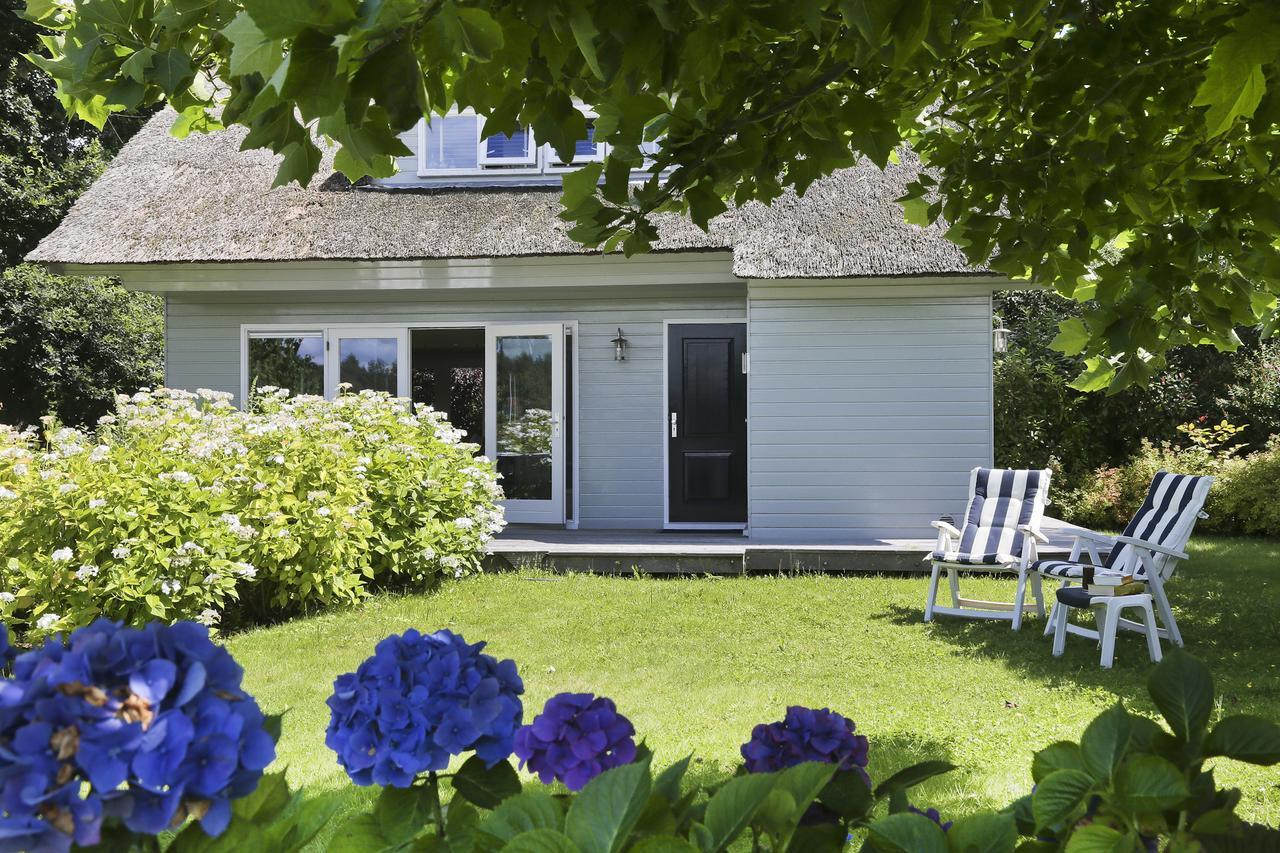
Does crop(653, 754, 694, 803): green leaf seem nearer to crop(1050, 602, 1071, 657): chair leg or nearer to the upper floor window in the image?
crop(1050, 602, 1071, 657): chair leg

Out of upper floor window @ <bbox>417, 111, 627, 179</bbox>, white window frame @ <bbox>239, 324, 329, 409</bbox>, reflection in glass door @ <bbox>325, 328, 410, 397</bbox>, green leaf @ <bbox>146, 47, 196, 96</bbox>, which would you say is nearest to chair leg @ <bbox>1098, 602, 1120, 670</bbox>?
green leaf @ <bbox>146, 47, 196, 96</bbox>

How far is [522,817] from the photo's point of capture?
884 millimetres

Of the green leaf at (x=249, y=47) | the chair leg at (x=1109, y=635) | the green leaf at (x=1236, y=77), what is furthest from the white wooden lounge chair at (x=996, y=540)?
the green leaf at (x=249, y=47)

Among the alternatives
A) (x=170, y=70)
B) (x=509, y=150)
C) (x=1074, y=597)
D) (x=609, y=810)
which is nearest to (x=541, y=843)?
(x=609, y=810)

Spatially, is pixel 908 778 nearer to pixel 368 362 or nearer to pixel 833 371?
pixel 833 371

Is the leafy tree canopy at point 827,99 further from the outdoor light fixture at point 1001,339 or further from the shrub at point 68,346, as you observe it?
the shrub at point 68,346

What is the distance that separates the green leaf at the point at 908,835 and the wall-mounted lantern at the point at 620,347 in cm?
962

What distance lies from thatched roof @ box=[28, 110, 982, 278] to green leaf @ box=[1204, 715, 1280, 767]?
8235 millimetres

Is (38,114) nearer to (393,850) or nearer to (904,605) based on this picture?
(904,605)

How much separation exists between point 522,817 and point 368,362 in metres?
10.2

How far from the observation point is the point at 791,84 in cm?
208

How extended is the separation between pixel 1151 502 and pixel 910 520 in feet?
10.1

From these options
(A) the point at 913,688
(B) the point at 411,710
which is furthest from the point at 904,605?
(B) the point at 411,710

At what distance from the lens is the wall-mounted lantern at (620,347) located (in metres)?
10.4
